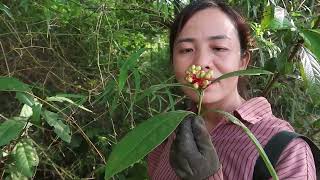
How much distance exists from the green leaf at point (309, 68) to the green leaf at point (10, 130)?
0.70 m

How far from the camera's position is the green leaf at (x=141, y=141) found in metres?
0.61

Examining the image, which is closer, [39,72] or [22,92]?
[22,92]

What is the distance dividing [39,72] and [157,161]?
2.52ft

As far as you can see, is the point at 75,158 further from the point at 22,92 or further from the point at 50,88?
the point at 22,92

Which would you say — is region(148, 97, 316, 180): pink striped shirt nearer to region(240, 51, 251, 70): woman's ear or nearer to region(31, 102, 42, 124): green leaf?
region(240, 51, 251, 70): woman's ear

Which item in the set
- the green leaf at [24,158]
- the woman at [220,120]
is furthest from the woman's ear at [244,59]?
the green leaf at [24,158]

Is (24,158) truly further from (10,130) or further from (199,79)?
(199,79)

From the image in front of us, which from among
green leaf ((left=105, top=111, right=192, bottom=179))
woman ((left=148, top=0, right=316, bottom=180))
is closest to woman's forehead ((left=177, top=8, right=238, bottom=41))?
woman ((left=148, top=0, right=316, bottom=180))

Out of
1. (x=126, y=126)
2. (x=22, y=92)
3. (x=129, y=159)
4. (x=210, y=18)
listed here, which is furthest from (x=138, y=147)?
(x=126, y=126)

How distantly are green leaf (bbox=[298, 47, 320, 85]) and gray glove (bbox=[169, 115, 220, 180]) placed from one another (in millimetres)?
524

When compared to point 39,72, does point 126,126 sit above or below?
below

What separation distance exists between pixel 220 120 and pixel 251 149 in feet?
0.54

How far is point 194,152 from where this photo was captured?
2.43 feet

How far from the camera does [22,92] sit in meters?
1.14
